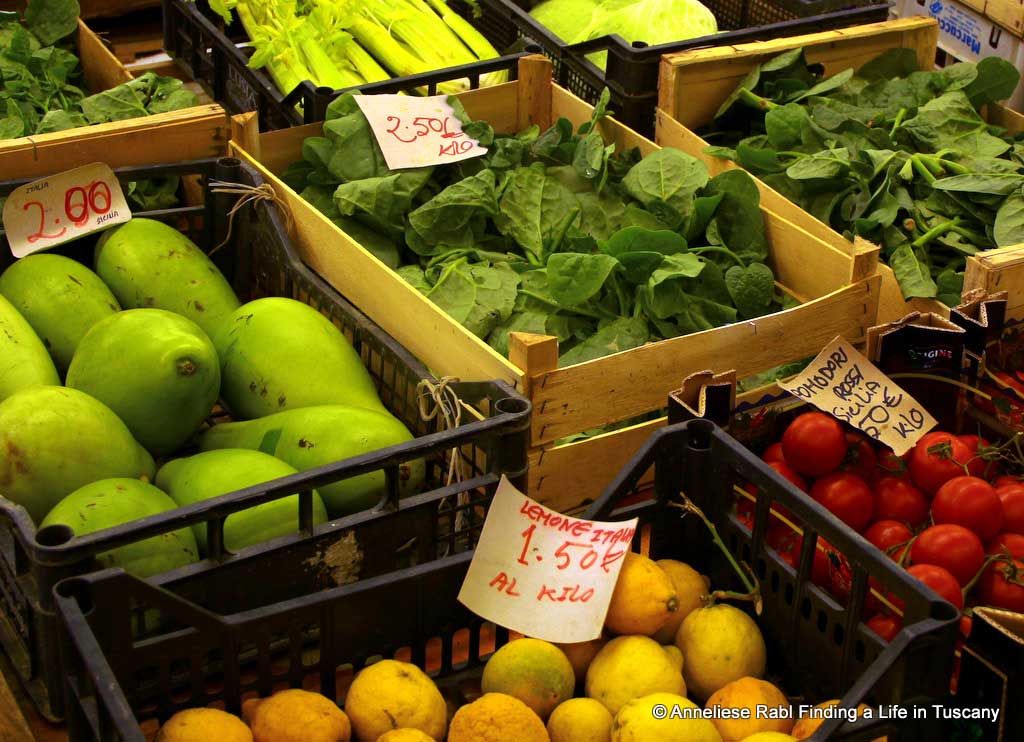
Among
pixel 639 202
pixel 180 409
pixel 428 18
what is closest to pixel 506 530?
pixel 180 409

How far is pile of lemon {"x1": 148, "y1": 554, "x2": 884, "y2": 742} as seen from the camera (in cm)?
122

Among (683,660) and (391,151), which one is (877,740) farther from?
(391,151)

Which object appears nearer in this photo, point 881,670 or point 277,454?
point 881,670

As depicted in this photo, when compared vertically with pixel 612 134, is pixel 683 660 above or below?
below

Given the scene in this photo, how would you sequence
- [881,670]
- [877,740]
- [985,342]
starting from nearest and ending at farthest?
[881,670]
[877,740]
[985,342]

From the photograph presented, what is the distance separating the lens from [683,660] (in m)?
1.39

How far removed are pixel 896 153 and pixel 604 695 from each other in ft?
4.55

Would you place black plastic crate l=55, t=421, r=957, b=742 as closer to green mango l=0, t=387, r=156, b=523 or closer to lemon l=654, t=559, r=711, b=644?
lemon l=654, t=559, r=711, b=644

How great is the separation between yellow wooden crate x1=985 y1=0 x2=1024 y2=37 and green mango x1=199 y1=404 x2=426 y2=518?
1970 millimetres

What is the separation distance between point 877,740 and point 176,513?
74 centimetres

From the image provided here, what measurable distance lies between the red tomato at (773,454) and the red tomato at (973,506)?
215mm

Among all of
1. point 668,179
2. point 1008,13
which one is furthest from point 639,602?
point 1008,13

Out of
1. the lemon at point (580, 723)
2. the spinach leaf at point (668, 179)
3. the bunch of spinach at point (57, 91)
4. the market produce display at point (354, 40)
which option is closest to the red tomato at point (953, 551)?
the lemon at point (580, 723)

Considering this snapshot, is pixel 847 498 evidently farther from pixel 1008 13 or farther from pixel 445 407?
pixel 1008 13
